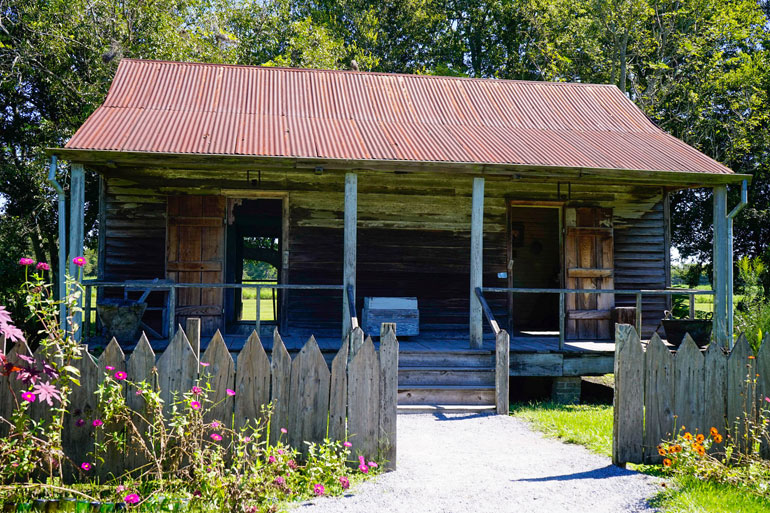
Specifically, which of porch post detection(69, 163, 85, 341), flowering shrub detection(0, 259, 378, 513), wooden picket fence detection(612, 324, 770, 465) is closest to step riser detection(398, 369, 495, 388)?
wooden picket fence detection(612, 324, 770, 465)

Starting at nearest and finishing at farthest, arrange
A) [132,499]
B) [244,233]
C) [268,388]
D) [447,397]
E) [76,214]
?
[132,499]
[268,388]
[447,397]
[76,214]
[244,233]

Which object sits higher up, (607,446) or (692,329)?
(692,329)

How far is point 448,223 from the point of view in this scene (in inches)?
455

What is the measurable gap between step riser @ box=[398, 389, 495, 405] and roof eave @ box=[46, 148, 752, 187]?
2.93 m

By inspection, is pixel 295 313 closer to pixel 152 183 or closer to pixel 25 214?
pixel 152 183

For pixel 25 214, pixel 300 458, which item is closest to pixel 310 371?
pixel 300 458

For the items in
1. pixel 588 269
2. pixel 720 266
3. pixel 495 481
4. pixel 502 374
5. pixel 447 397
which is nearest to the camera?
pixel 495 481

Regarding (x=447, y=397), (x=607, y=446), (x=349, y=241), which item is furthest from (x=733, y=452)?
(x=349, y=241)

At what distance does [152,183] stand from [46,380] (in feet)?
22.6

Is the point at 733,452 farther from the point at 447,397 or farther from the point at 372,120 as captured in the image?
A: the point at 372,120

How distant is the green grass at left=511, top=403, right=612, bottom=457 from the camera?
6.45m

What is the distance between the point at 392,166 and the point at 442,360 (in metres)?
2.65

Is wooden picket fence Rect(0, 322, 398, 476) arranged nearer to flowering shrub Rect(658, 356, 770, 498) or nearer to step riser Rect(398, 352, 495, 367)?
flowering shrub Rect(658, 356, 770, 498)

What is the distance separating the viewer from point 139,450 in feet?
14.6
